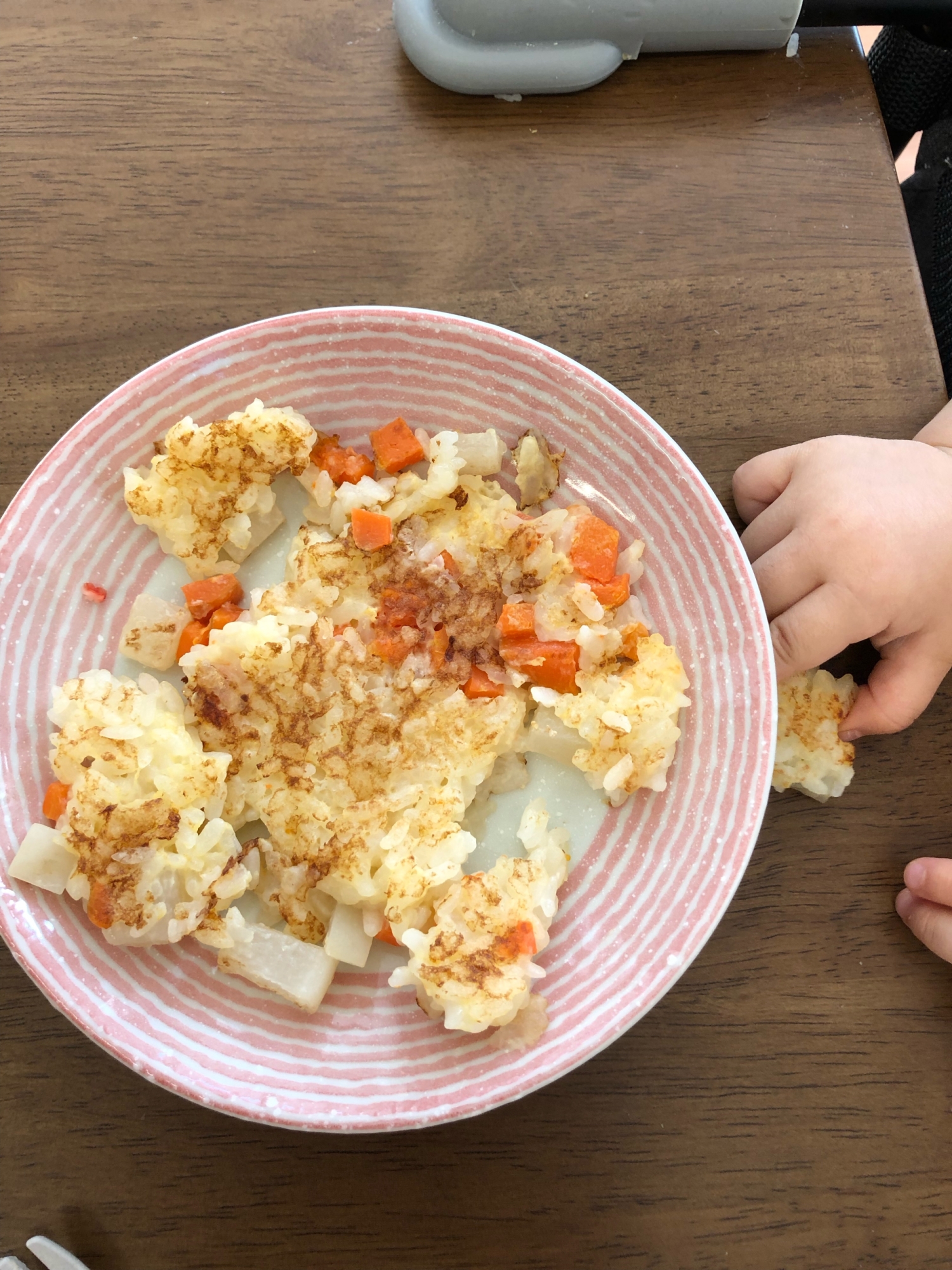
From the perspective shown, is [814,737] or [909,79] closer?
[814,737]

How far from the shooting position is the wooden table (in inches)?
49.7

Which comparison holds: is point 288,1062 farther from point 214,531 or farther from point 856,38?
point 856,38

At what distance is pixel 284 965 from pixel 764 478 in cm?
104

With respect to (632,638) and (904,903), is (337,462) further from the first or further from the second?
(904,903)

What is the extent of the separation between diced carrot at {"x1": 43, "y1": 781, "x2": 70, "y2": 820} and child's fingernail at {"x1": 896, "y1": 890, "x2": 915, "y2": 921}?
1261 millimetres

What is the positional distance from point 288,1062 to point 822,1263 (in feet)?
2.79

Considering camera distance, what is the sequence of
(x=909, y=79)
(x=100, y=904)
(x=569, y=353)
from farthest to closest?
(x=909, y=79) < (x=569, y=353) < (x=100, y=904)

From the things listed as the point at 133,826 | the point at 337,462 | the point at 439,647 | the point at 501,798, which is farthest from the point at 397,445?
the point at 133,826

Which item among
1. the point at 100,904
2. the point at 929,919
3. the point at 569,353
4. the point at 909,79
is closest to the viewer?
the point at 100,904

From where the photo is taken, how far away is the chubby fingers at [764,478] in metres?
1.35

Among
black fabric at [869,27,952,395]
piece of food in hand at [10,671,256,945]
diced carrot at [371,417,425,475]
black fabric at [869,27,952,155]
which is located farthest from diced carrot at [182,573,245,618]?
black fabric at [869,27,952,155]

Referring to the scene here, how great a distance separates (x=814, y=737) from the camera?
1.32 meters

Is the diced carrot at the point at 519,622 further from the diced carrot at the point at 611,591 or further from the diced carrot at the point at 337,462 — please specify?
the diced carrot at the point at 337,462

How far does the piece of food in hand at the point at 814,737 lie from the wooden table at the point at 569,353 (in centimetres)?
6
